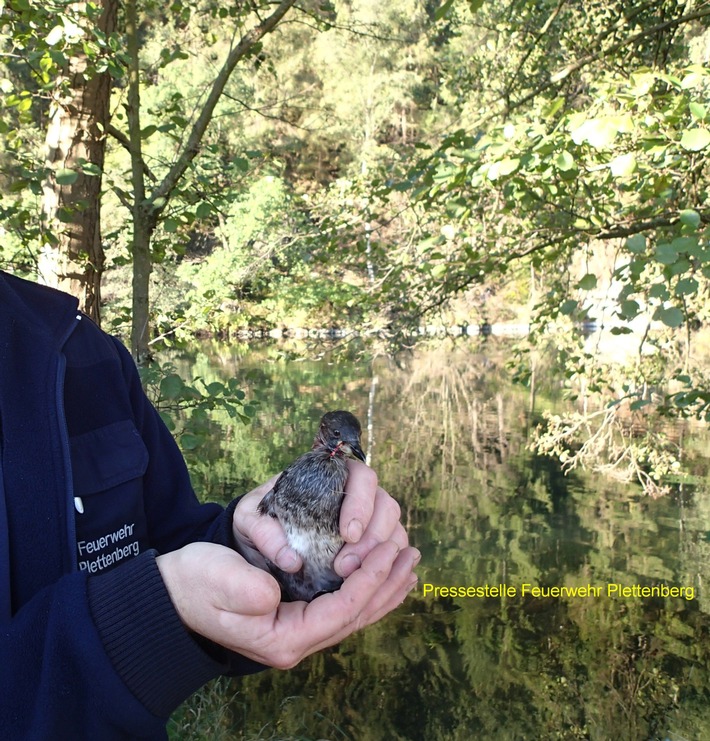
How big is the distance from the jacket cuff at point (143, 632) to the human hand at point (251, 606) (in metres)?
0.03

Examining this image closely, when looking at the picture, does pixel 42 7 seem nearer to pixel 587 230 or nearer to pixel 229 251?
pixel 587 230

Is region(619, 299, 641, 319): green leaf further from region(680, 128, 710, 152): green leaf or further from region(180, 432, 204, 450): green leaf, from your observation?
region(180, 432, 204, 450): green leaf

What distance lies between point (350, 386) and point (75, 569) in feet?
75.5

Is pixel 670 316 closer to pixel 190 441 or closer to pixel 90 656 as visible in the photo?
pixel 190 441

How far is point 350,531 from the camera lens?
1788 mm

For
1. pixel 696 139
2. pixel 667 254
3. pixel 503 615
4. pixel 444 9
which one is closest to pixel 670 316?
pixel 667 254

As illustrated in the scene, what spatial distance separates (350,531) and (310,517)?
175 millimetres

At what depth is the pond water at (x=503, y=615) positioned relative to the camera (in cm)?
820

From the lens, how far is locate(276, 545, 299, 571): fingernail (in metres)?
1.79

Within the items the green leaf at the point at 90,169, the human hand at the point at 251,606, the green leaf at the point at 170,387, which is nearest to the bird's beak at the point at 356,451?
the human hand at the point at 251,606

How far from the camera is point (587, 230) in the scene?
6277 mm

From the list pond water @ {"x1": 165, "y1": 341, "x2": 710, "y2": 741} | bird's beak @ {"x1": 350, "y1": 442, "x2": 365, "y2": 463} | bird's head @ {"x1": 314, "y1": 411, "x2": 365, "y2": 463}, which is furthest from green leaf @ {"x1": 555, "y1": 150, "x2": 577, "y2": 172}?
pond water @ {"x1": 165, "y1": 341, "x2": 710, "y2": 741}

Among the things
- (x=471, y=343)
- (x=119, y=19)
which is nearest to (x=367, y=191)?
(x=119, y=19)

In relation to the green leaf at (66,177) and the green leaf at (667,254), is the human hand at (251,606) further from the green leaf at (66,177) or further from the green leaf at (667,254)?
the green leaf at (66,177)
